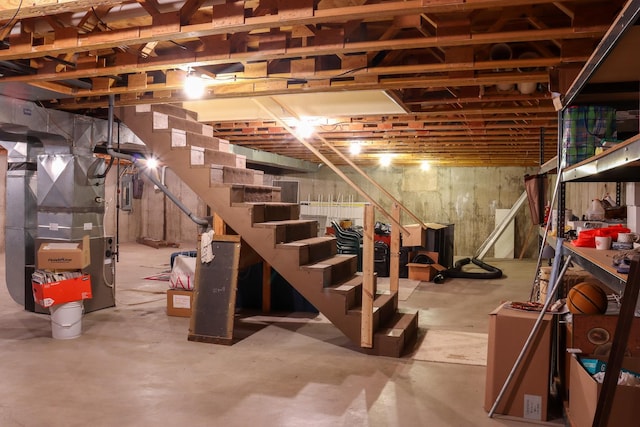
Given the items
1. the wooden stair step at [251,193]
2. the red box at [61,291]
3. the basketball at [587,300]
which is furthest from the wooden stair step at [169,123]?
the basketball at [587,300]

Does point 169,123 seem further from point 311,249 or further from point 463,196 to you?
point 463,196

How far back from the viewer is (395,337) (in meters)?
4.38

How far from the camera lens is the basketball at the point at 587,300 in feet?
9.84

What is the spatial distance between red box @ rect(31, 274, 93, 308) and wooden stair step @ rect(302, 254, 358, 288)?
2150mm

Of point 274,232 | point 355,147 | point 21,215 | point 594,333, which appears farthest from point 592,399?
point 355,147

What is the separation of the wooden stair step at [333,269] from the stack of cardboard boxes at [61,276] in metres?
2.18

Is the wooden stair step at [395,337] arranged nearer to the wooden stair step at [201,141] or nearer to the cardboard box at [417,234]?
the cardboard box at [417,234]

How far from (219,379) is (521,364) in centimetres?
212

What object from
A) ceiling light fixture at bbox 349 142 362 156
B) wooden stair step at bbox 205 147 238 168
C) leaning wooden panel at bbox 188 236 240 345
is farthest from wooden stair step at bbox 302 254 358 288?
ceiling light fixture at bbox 349 142 362 156

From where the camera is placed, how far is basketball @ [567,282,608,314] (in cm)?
300

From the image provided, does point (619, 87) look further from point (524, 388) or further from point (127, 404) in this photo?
point (127, 404)

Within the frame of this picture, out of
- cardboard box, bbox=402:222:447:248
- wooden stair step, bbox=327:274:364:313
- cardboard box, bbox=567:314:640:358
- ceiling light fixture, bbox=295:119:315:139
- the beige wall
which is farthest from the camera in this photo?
the beige wall

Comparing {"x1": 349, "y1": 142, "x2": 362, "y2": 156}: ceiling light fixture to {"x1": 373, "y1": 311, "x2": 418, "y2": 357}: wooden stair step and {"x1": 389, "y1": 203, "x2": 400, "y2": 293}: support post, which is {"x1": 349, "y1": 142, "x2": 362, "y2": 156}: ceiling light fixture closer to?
{"x1": 389, "y1": 203, "x2": 400, "y2": 293}: support post

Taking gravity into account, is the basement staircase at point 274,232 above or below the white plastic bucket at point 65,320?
above
